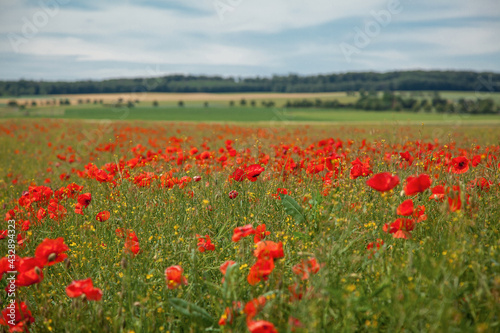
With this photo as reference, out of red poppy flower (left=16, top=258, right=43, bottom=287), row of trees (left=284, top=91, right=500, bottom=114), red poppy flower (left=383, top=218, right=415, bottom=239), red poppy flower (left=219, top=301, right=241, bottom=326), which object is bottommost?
red poppy flower (left=219, top=301, right=241, bottom=326)

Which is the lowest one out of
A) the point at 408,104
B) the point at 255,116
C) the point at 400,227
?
the point at 400,227

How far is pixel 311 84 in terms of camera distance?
73.4 m

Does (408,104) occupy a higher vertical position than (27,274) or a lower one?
higher

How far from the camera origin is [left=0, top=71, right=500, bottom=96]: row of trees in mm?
61925

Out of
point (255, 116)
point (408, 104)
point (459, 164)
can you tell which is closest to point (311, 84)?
point (408, 104)

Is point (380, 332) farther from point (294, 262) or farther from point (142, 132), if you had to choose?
point (142, 132)

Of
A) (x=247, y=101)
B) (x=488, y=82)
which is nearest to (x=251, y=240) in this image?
(x=247, y=101)

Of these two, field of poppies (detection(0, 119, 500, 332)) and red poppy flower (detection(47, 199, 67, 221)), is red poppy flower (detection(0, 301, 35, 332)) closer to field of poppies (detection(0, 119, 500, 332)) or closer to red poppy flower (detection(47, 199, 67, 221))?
field of poppies (detection(0, 119, 500, 332))

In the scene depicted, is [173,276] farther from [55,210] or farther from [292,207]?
[55,210]

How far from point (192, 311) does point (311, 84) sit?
74.8 meters

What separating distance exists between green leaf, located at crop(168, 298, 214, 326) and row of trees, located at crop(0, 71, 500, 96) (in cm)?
6014

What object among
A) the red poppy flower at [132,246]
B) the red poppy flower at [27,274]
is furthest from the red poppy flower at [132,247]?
the red poppy flower at [27,274]

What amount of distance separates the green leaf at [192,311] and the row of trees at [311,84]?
60145 millimetres

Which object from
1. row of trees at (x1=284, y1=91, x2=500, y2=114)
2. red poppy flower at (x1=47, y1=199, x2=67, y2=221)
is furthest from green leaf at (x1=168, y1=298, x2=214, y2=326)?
row of trees at (x1=284, y1=91, x2=500, y2=114)
